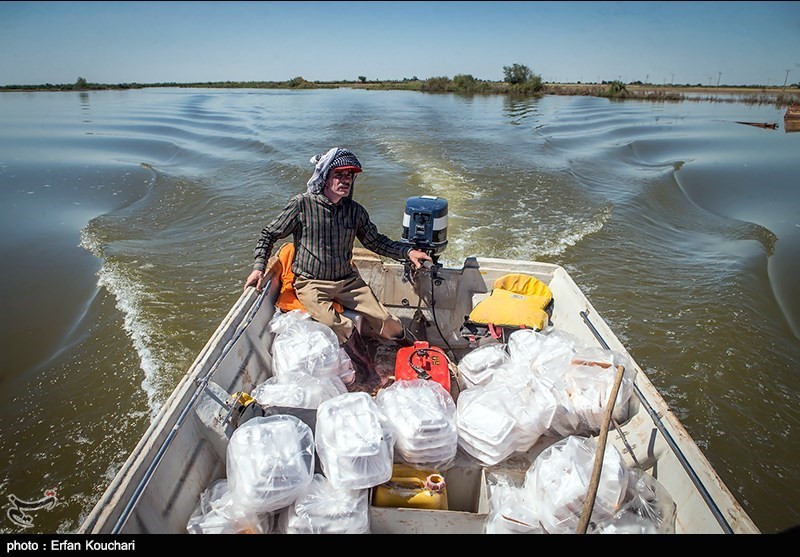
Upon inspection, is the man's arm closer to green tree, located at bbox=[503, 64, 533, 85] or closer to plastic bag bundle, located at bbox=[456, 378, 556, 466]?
plastic bag bundle, located at bbox=[456, 378, 556, 466]

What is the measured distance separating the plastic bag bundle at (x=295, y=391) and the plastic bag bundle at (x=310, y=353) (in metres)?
0.11

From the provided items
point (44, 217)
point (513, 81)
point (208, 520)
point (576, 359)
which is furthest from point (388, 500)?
point (513, 81)

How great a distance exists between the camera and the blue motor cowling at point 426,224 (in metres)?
3.82

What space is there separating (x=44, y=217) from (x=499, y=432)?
33.5 feet

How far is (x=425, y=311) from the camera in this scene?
435cm

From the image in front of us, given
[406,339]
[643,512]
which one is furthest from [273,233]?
[643,512]

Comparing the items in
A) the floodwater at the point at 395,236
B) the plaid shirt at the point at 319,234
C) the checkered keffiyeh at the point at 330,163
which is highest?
the checkered keffiyeh at the point at 330,163

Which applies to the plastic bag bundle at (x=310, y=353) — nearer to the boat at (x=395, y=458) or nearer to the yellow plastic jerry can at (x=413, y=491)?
the boat at (x=395, y=458)

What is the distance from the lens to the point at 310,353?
293 cm

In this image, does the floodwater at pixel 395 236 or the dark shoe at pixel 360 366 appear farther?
the floodwater at pixel 395 236

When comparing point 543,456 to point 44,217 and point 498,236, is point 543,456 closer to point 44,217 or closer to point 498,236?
point 498,236

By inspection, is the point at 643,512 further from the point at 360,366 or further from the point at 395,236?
the point at 395,236

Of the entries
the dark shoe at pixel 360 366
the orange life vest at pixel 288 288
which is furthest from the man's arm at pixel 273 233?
the dark shoe at pixel 360 366

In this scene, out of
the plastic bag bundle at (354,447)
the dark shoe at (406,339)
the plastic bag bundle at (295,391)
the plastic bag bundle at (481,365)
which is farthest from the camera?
the dark shoe at (406,339)
